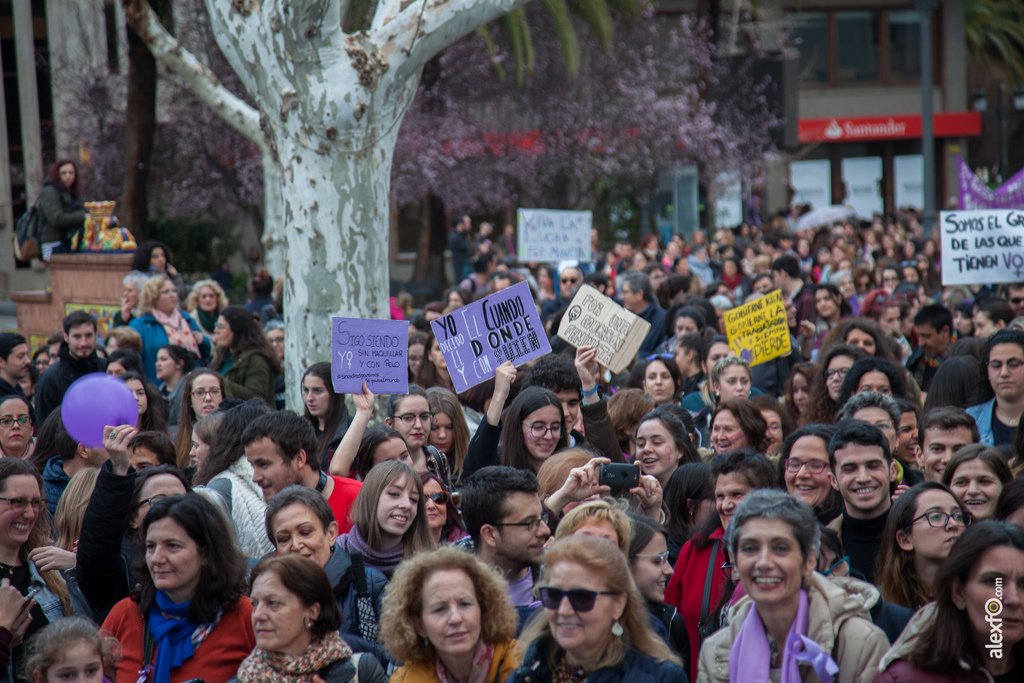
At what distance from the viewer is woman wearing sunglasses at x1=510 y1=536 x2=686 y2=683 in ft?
10.8

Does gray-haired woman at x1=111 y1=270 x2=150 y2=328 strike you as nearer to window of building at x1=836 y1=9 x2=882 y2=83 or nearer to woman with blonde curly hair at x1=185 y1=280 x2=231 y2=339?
woman with blonde curly hair at x1=185 y1=280 x2=231 y2=339

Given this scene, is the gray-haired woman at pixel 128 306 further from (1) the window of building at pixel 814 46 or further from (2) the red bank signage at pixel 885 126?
(1) the window of building at pixel 814 46

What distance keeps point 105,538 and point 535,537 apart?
168 cm

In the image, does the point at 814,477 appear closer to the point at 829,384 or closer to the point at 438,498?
the point at 438,498

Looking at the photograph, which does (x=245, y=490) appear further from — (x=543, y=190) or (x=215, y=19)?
(x=543, y=190)

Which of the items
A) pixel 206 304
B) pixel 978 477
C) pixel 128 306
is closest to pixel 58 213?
pixel 206 304

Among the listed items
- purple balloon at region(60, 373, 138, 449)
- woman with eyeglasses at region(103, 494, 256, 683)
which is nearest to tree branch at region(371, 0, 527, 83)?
purple balloon at region(60, 373, 138, 449)

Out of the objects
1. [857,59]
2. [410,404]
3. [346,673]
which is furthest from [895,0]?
Result: [346,673]

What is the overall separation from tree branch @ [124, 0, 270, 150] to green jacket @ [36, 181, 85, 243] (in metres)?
2.08

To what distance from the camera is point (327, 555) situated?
13.8 ft

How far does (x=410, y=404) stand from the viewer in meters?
5.98

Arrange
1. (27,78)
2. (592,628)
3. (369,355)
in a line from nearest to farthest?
(592,628)
(369,355)
(27,78)

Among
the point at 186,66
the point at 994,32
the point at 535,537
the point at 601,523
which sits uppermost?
the point at 994,32

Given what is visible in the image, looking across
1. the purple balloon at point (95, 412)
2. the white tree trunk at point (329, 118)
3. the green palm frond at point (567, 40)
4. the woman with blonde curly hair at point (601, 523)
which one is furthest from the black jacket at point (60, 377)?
the green palm frond at point (567, 40)
